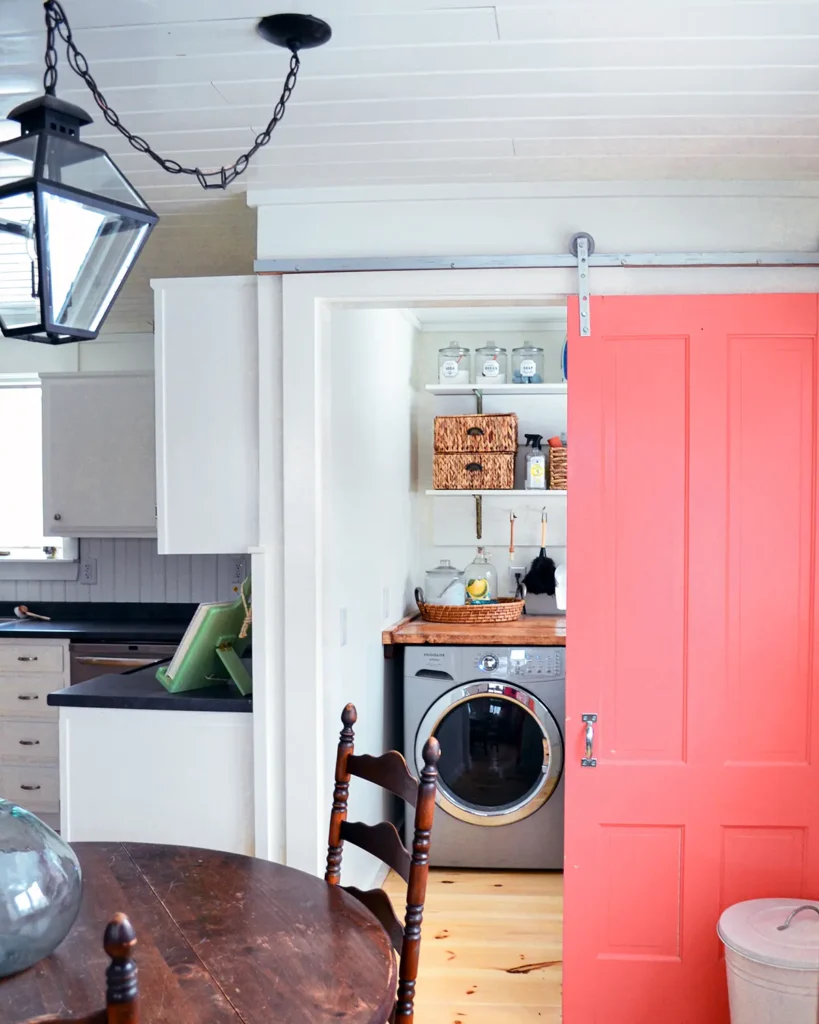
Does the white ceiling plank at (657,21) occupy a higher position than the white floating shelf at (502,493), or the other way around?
the white ceiling plank at (657,21)

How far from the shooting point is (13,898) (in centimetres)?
143

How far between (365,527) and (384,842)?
1.80 metres

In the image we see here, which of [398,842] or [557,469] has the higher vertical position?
[557,469]

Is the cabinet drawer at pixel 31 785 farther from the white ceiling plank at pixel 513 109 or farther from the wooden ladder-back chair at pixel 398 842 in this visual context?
the white ceiling plank at pixel 513 109

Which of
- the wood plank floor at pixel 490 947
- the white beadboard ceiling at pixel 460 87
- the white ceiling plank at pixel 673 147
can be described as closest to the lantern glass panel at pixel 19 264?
the white beadboard ceiling at pixel 460 87

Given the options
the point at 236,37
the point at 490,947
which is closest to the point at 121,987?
the point at 236,37

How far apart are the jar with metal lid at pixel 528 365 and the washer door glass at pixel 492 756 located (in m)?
1.56

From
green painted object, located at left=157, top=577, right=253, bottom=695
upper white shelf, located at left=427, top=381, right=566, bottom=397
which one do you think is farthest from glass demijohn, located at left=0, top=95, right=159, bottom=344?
upper white shelf, located at left=427, top=381, right=566, bottom=397

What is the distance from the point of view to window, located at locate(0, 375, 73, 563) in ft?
16.8

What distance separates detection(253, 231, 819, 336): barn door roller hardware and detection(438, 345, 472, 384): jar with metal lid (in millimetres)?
1877

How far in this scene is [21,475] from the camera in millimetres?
5141

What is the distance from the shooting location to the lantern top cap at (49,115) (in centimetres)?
135

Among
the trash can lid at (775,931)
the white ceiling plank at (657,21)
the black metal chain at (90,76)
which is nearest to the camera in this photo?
the black metal chain at (90,76)

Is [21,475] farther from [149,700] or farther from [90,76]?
[90,76]
